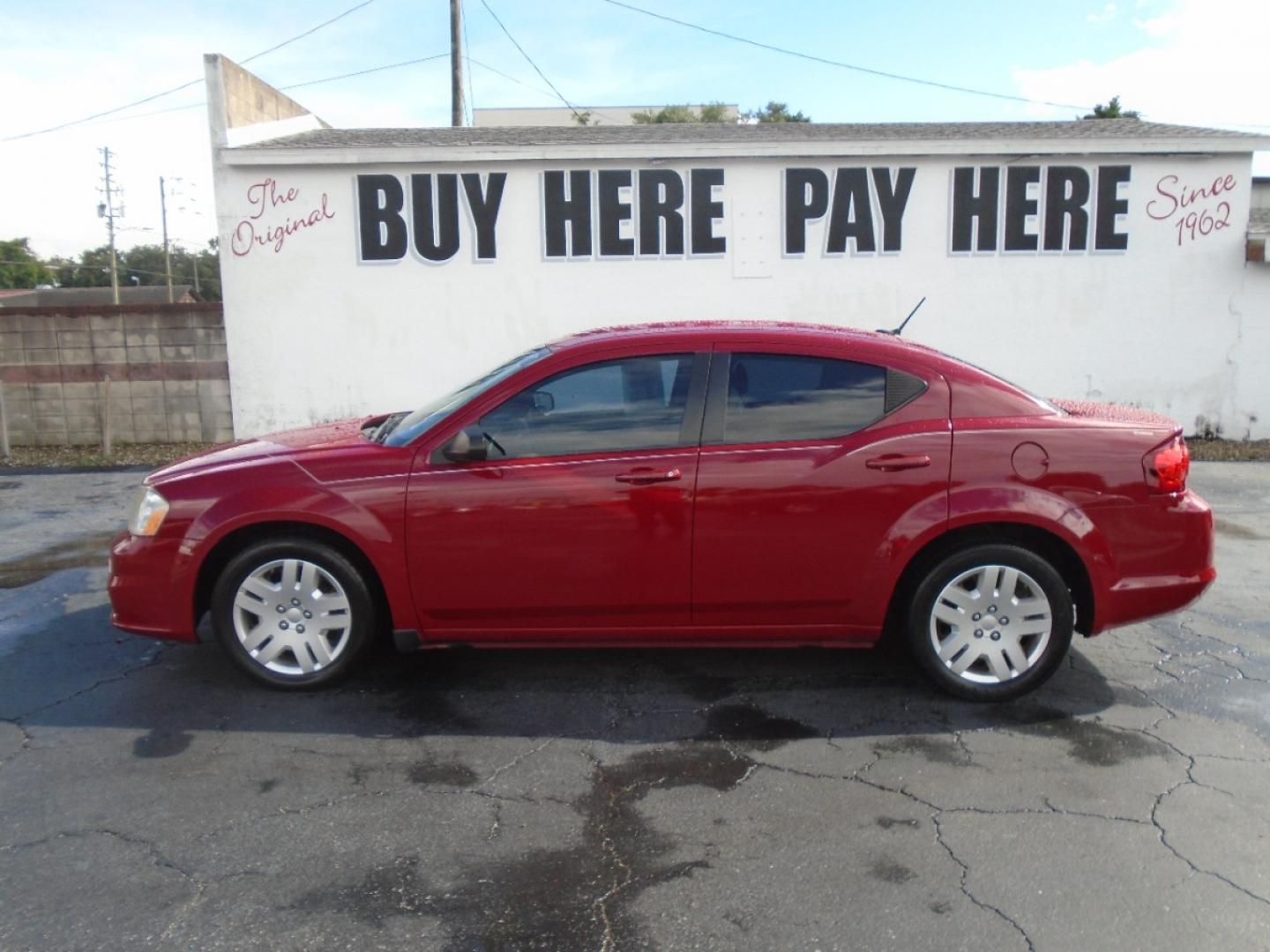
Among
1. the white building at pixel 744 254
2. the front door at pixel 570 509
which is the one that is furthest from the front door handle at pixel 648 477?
the white building at pixel 744 254

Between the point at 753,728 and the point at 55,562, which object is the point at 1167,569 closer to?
the point at 753,728

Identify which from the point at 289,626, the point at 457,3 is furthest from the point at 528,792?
the point at 457,3

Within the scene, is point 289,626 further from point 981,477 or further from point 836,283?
point 836,283

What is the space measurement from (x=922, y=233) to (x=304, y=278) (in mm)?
7212

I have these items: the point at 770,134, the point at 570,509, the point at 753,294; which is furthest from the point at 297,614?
the point at 770,134

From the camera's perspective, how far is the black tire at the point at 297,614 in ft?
14.2

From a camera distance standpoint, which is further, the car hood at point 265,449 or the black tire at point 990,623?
the car hood at point 265,449

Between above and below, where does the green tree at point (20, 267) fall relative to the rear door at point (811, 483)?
above

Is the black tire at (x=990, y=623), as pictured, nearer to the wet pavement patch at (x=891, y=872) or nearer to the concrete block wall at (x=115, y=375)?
the wet pavement patch at (x=891, y=872)

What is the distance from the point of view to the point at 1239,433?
1197 centimetres

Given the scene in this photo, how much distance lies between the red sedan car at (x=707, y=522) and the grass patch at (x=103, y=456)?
25.3 ft

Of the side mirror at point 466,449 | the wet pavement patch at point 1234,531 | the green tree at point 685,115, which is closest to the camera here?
the side mirror at point 466,449

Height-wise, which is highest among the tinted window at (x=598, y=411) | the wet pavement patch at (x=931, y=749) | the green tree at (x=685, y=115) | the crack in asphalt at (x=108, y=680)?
the green tree at (x=685, y=115)

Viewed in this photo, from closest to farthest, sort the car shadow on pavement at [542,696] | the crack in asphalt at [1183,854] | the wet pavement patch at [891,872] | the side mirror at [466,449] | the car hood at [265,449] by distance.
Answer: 1. the crack in asphalt at [1183,854]
2. the wet pavement patch at [891,872]
3. the car shadow on pavement at [542,696]
4. the side mirror at [466,449]
5. the car hood at [265,449]
